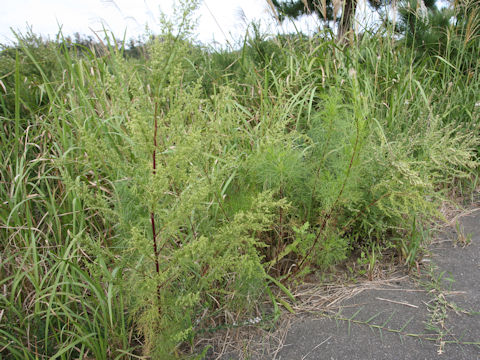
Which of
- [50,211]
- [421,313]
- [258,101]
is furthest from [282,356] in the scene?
[258,101]

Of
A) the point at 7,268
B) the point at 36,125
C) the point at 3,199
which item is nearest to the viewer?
the point at 7,268

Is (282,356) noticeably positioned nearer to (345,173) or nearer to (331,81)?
(345,173)

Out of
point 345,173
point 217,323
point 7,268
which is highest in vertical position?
point 345,173

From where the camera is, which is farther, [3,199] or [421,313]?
[3,199]

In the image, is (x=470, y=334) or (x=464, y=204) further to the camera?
(x=464, y=204)

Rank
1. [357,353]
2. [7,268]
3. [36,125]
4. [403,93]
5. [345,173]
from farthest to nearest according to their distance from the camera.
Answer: [403,93], [36,125], [7,268], [345,173], [357,353]

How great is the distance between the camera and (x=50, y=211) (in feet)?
5.75

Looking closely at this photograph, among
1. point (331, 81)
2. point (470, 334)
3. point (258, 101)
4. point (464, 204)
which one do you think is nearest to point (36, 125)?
point (258, 101)

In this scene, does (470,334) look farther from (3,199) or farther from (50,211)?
(3,199)

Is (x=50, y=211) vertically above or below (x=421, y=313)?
above

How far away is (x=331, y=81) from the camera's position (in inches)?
107

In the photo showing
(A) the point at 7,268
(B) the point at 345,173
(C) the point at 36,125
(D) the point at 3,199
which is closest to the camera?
(B) the point at 345,173

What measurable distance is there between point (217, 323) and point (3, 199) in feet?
4.63

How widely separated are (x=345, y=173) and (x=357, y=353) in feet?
2.47
